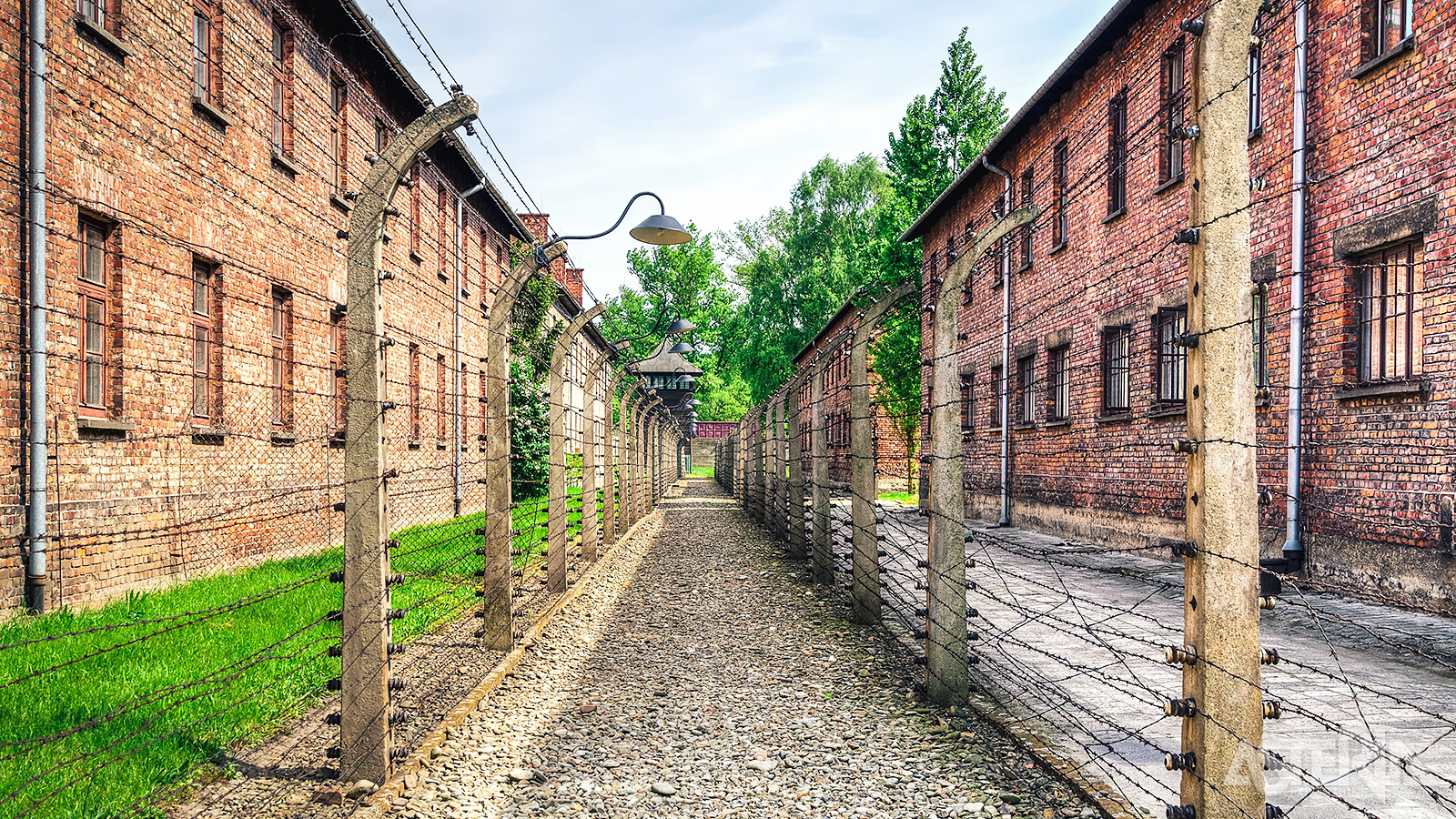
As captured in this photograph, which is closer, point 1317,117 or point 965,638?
point 965,638

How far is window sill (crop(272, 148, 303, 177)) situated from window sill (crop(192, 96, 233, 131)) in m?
1.04

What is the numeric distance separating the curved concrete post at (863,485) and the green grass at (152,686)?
10.5 ft

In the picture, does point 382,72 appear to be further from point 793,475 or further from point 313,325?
point 793,475

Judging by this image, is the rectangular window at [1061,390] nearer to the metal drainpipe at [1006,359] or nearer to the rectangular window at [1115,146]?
the metal drainpipe at [1006,359]

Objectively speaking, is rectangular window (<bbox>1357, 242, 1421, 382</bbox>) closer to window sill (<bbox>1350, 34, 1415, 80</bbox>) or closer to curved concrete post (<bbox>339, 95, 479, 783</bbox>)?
window sill (<bbox>1350, 34, 1415, 80</bbox>)

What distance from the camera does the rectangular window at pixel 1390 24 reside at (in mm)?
8898

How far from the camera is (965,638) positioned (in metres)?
5.32

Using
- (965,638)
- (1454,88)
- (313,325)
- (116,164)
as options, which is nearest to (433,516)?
(313,325)

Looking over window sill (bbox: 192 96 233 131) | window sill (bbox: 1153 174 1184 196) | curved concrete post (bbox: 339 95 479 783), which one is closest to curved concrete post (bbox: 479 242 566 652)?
curved concrete post (bbox: 339 95 479 783)

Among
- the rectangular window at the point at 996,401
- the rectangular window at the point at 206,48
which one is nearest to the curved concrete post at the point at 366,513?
the rectangular window at the point at 206,48

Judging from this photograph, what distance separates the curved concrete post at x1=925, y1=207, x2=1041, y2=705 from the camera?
5.31 meters

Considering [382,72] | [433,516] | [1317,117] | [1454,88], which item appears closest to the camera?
[1454,88]

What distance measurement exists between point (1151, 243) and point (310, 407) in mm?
11434

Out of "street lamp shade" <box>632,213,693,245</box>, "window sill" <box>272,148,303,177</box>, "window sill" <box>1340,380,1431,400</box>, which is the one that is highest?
"window sill" <box>272,148,303,177</box>
